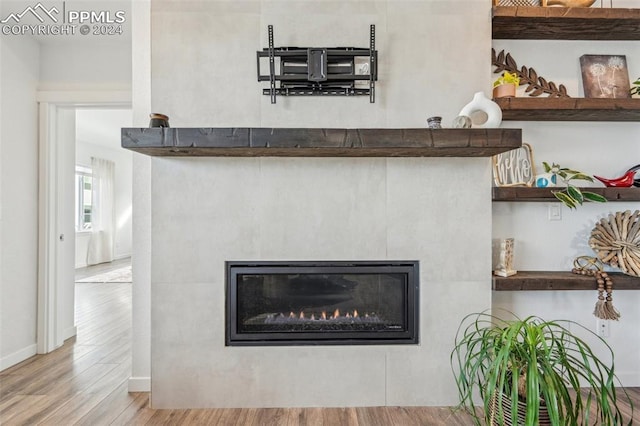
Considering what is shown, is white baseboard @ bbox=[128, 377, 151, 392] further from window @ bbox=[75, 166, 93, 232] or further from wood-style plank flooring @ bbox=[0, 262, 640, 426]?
window @ bbox=[75, 166, 93, 232]

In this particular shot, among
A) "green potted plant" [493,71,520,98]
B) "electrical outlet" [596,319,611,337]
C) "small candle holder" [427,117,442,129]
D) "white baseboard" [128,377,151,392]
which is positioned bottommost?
"white baseboard" [128,377,151,392]

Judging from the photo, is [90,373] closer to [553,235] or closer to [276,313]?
[276,313]

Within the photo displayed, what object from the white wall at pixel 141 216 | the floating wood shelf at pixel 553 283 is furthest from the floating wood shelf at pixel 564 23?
the white wall at pixel 141 216

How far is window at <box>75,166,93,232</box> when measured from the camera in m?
7.24

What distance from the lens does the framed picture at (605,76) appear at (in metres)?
2.37

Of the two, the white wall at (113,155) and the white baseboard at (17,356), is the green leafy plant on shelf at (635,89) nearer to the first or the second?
the white baseboard at (17,356)

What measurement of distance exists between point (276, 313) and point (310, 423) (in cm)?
61

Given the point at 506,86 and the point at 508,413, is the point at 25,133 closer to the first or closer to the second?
the point at 506,86

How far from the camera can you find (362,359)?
6.91 ft

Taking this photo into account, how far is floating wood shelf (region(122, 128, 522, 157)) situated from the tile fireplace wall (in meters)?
0.23

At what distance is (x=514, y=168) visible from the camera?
233 centimetres

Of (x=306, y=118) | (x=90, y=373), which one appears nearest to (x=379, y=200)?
(x=306, y=118)

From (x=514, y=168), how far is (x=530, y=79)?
0.60 meters

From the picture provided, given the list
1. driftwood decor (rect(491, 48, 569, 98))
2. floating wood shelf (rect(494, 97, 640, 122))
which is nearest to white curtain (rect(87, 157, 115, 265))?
driftwood decor (rect(491, 48, 569, 98))
